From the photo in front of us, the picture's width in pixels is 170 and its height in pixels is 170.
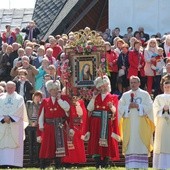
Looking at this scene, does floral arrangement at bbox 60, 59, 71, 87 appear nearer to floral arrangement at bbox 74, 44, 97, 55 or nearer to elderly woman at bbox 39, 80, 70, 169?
floral arrangement at bbox 74, 44, 97, 55

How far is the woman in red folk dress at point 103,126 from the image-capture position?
20.2m

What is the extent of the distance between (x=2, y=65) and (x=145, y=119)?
7.36 meters

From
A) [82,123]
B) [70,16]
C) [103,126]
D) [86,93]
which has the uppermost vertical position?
[70,16]

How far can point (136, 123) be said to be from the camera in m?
19.8

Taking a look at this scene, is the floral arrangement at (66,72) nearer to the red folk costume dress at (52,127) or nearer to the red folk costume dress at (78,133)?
the red folk costume dress at (78,133)

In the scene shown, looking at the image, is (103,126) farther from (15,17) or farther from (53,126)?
(15,17)

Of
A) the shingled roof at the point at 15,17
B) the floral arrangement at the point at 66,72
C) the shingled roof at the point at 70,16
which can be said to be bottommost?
the floral arrangement at the point at 66,72

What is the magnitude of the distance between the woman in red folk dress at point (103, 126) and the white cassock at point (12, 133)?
4.96 feet

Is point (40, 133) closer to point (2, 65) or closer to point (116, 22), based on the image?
point (2, 65)

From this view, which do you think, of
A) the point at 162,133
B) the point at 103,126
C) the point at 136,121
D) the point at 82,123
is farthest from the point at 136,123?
the point at 82,123

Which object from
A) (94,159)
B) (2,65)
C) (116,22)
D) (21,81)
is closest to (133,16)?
(116,22)

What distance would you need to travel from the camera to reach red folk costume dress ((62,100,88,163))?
20781mm

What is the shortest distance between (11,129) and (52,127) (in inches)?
46.6

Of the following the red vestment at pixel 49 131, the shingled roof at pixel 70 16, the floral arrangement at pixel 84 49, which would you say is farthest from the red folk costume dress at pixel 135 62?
the shingled roof at pixel 70 16
